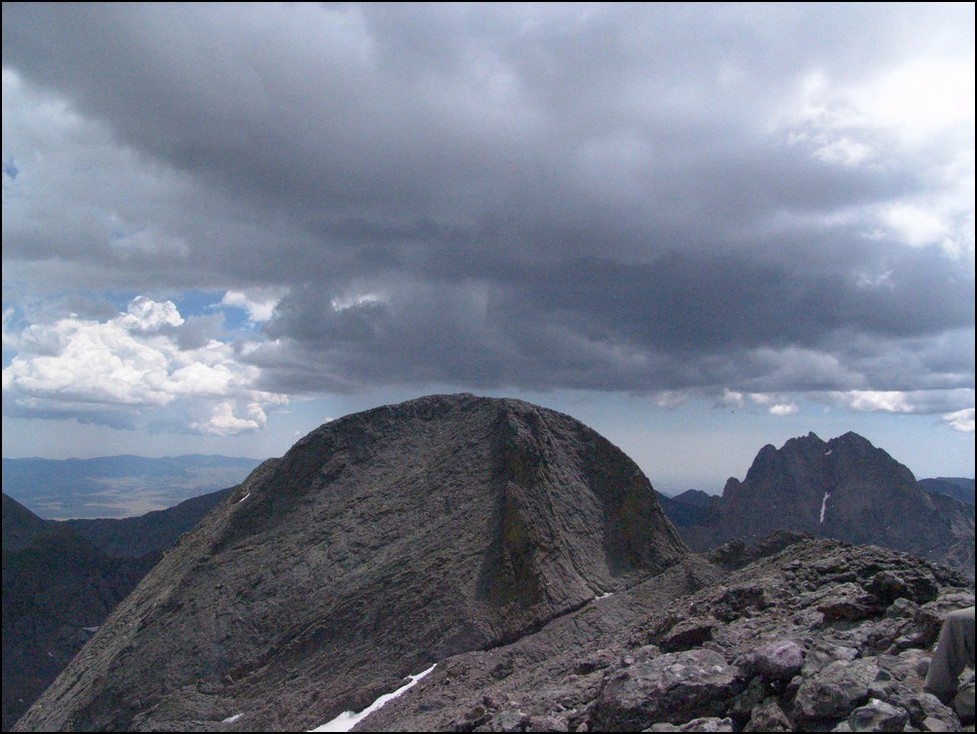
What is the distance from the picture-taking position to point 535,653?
31.9 m

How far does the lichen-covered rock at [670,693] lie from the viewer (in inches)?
591

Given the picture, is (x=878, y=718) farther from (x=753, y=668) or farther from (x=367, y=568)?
(x=367, y=568)

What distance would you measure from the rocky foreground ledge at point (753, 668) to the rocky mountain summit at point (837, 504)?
337 ft

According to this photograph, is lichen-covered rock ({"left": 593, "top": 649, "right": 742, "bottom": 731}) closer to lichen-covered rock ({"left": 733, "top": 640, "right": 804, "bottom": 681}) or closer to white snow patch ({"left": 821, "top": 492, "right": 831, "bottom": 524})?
lichen-covered rock ({"left": 733, "top": 640, "right": 804, "bottom": 681})

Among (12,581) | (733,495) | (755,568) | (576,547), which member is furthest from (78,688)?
(733,495)

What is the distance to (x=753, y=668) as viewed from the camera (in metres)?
15.2

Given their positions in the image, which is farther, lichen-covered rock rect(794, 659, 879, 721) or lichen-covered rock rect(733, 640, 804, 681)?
lichen-covered rock rect(733, 640, 804, 681)

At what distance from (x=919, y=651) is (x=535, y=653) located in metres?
19.3

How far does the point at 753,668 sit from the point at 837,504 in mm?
146561

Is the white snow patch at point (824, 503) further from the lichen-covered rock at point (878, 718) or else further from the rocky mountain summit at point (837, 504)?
the lichen-covered rock at point (878, 718)

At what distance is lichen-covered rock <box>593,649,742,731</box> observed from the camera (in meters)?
15.0

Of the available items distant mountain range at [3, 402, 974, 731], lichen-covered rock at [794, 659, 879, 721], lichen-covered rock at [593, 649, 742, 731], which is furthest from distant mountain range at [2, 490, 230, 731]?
lichen-covered rock at [794, 659, 879, 721]

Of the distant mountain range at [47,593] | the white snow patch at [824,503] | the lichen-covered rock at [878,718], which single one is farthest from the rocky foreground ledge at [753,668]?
the white snow patch at [824,503]

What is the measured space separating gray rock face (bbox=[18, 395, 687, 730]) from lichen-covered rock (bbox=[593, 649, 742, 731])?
17525 mm
